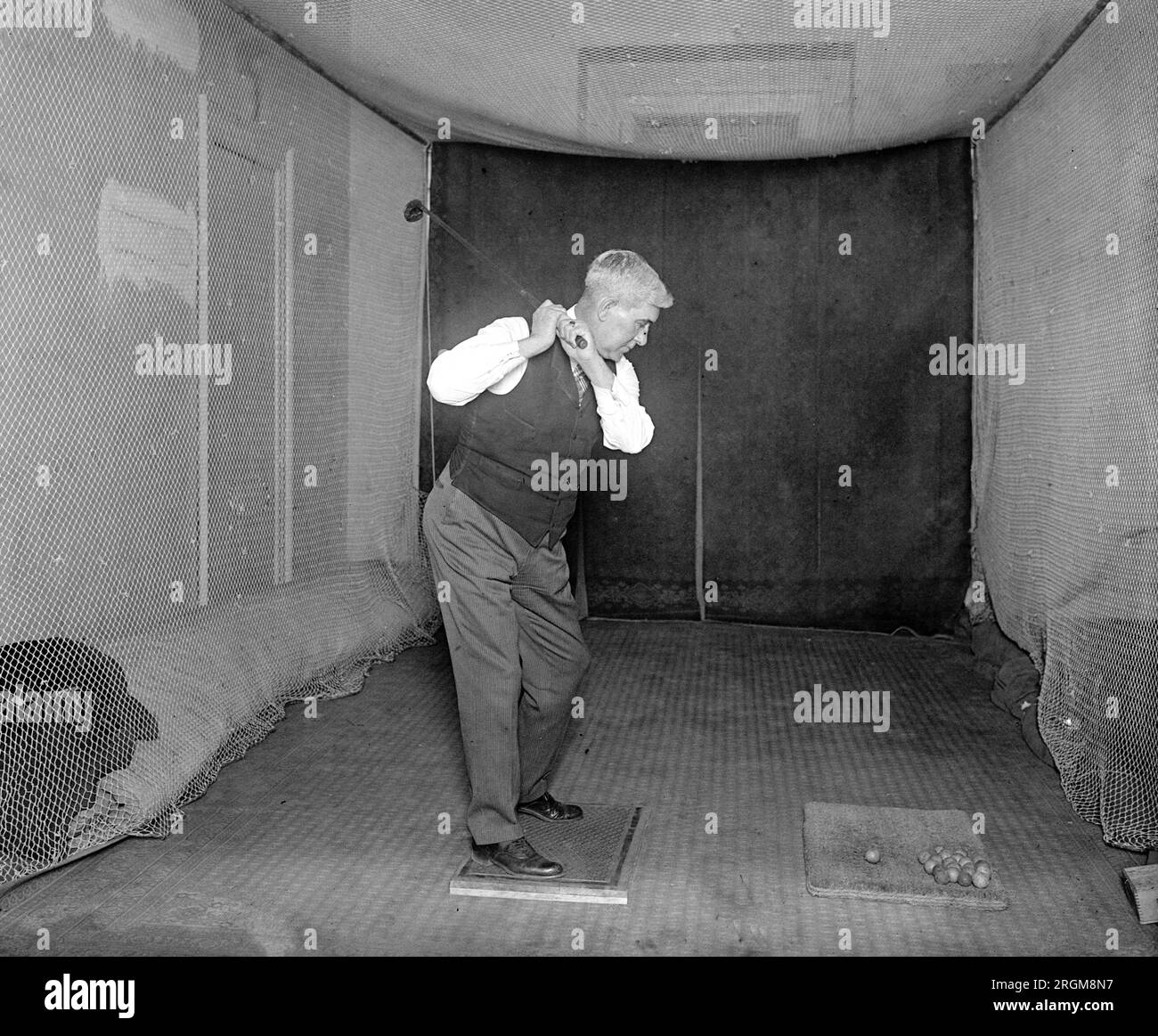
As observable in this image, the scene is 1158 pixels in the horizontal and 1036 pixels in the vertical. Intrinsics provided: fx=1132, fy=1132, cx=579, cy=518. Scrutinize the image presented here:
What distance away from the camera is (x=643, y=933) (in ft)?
7.52

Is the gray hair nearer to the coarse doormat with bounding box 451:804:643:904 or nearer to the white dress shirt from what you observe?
the white dress shirt

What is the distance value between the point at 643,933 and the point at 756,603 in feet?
10.2

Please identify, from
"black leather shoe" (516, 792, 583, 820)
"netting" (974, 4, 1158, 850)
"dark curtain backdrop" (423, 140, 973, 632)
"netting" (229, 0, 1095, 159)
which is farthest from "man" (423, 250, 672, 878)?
"dark curtain backdrop" (423, 140, 973, 632)

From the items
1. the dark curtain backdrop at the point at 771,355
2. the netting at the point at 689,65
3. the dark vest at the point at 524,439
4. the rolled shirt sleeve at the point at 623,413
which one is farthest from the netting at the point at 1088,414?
the dark vest at the point at 524,439

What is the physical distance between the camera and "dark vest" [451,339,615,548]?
8.15 feet

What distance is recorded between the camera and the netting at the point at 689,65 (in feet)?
10.4

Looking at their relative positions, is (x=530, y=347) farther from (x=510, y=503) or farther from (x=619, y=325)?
(x=510, y=503)

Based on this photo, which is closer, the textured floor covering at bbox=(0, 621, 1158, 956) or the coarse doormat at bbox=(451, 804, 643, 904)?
the textured floor covering at bbox=(0, 621, 1158, 956)

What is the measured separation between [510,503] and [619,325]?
0.46 metres

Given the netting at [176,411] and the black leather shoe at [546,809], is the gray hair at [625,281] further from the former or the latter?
the netting at [176,411]

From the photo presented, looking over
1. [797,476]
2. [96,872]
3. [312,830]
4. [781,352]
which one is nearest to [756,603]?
[797,476]

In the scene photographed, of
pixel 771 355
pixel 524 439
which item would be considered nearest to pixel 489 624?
pixel 524 439

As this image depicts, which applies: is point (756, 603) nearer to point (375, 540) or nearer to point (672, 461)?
point (672, 461)

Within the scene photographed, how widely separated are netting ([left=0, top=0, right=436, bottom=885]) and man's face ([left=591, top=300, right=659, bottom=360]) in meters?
1.43
